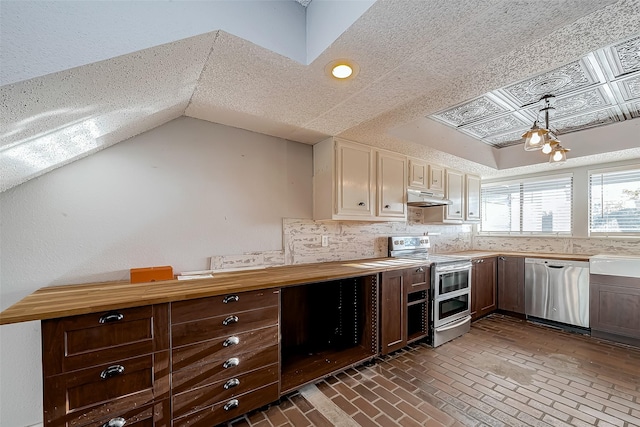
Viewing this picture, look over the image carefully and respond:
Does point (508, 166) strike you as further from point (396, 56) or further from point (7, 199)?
point (7, 199)

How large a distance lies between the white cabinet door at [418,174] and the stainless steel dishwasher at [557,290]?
1.90m

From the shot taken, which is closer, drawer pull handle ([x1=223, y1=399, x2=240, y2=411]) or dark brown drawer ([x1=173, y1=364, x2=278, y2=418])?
dark brown drawer ([x1=173, y1=364, x2=278, y2=418])

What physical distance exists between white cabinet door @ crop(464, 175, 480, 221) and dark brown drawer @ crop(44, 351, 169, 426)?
436 cm

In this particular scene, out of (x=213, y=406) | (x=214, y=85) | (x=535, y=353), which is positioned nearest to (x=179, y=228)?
(x=214, y=85)

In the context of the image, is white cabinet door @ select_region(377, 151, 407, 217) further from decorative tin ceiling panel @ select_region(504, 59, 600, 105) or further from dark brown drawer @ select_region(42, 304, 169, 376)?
dark brown drawer @ select_region(42, 304, 169, 376)

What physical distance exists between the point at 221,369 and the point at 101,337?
0.71 meters

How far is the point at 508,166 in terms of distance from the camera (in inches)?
161

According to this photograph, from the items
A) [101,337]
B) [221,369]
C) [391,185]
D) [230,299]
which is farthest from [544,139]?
[101,337]

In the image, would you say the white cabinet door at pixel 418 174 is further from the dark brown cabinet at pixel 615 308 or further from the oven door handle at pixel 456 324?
the dark brown cabinet at pixel 615 308

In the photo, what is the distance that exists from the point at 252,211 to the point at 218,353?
1.28 meters

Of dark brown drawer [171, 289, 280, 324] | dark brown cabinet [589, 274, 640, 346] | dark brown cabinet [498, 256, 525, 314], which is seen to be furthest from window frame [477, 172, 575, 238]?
dark brown drawer [171, 289, 280, 324]

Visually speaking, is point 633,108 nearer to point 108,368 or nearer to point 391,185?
point 391,185

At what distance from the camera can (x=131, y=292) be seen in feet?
5.31

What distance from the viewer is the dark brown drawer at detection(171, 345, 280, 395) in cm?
161
